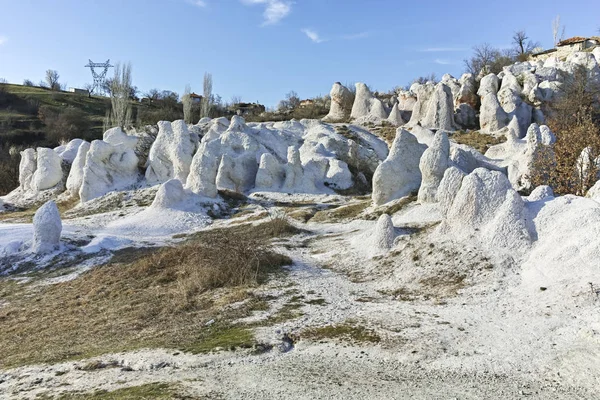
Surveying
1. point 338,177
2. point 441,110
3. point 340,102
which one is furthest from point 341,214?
point 340,102

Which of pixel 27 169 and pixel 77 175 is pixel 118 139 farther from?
pixel 27 169

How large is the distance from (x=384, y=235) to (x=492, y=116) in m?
30.2

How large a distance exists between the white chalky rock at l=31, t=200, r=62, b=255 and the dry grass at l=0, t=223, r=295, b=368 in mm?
2204

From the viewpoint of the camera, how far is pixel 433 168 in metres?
16.5

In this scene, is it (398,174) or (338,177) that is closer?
(398,174)

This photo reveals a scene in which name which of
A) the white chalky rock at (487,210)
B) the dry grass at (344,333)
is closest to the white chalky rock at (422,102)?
the white chalky rock at (487,210)

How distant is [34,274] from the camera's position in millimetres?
15938

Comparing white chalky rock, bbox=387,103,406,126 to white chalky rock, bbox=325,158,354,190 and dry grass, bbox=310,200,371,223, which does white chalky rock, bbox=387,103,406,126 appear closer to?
white chalky rock, bbox=325,158,354,190

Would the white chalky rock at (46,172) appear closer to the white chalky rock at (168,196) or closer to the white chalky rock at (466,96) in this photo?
the white chalky rock at (168,196)

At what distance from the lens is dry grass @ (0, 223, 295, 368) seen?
→ 27.6 ft

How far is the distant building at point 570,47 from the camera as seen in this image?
61.9m

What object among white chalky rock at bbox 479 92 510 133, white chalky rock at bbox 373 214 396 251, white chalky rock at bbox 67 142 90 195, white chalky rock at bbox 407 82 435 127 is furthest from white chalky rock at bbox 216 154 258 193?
white chalky rock at bbox 479 92 510 133

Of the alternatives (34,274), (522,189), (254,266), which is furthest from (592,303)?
(34,274)

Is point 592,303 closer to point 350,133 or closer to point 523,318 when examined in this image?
point 523,318
